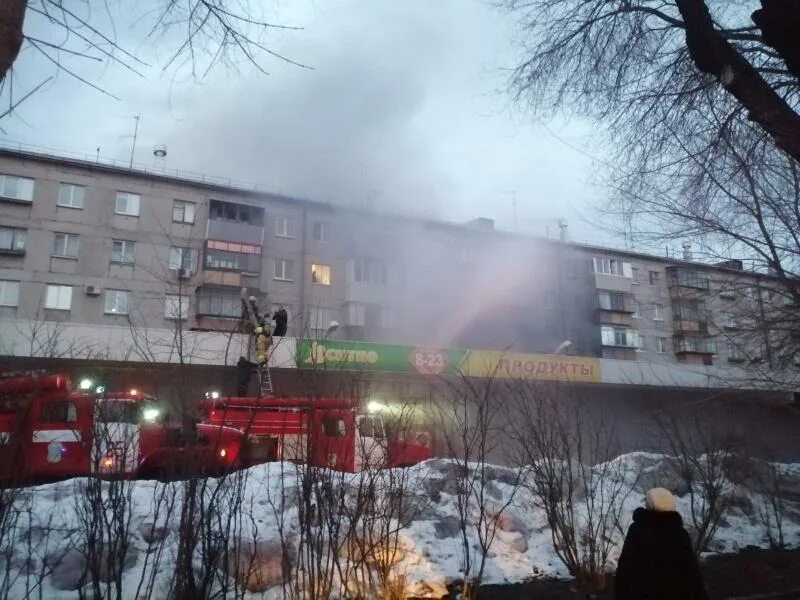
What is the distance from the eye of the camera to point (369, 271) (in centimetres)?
3266

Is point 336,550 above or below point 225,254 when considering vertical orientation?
below

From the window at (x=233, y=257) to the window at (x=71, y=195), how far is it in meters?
5.71

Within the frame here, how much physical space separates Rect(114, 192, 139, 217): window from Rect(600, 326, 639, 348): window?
2797 cm

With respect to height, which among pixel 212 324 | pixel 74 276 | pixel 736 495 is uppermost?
pixel 74 276

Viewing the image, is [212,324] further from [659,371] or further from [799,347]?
[799,347]

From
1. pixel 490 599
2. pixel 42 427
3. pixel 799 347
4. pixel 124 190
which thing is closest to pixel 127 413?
pixel 42 427

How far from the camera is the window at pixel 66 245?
88.3 ft

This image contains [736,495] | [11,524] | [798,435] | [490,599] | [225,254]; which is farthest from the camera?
[225,254]

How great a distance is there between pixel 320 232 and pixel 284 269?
286 cm

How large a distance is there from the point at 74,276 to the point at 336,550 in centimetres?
2509

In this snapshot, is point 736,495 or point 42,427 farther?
point 736,495

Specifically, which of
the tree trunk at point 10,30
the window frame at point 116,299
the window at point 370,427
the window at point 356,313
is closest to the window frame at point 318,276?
the window at point 356,313

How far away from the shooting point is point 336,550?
6.02 metres

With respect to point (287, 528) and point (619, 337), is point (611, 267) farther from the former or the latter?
point (287, 528)
